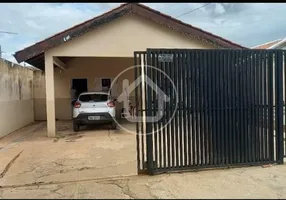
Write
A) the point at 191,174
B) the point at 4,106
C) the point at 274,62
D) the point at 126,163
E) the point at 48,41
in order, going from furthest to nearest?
the point at 4,106
the point at 48,41
the point at 126,163
the point at 274,62
the point at 191,174

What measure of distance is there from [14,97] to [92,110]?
145 inches

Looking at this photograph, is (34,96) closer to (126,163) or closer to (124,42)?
(124,42)

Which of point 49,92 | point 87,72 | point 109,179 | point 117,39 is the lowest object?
point 109,179

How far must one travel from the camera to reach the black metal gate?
5785 millimetres

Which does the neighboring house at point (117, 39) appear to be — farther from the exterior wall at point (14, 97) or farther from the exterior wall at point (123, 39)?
the exterior wall at point (14, 97)

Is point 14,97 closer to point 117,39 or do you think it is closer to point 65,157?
point 117,39

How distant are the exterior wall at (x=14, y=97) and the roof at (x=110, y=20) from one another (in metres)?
1.57

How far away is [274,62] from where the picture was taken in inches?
248

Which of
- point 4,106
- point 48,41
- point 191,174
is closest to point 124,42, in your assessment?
point 48,41

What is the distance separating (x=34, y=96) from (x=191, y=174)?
43.4ft

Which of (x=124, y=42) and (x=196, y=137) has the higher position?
(x=124, y=42)

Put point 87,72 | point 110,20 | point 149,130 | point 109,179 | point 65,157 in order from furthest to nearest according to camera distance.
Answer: point 87,72 → point 110,20 → point 65,157 → point 149,130 → point 109,179

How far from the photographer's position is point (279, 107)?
6348mm

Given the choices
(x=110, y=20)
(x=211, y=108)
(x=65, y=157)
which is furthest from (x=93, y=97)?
(x=211, y=108)
